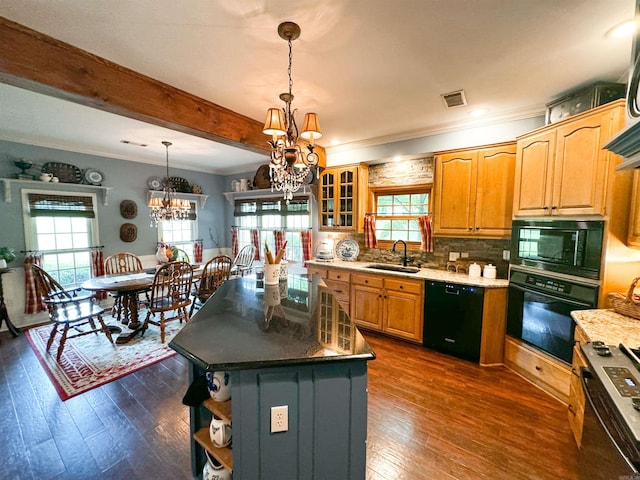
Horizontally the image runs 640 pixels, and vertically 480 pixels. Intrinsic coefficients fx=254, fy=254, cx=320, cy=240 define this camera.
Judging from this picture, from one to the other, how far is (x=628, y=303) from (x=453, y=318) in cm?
134

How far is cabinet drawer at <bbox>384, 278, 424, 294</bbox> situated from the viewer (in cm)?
306

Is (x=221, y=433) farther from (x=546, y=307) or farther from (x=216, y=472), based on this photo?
(x=546, y=307)

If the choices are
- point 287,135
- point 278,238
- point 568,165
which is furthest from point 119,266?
point 568,165

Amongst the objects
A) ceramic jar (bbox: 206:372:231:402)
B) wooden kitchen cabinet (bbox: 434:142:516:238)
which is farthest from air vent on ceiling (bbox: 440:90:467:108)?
ceramic jar (bbox: 206:372:231:402)

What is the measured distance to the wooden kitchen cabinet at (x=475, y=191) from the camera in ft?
9.11

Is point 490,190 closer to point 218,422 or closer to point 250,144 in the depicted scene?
point 250,144

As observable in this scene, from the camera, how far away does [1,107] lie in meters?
2.71

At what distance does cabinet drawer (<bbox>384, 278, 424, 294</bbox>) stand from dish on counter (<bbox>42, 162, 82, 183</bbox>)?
199 inches

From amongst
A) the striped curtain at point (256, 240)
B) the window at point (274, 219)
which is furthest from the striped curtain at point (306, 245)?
the striped curtain at point (256, 240)

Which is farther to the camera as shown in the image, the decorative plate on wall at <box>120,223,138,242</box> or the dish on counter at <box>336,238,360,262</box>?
the decorative plate on wall at <box>120,223,138,242</box>

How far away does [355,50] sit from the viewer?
5.76 ft

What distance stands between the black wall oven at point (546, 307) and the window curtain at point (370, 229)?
1.73 meters

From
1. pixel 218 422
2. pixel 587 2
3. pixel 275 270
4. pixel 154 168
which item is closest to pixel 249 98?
pixel 275 270

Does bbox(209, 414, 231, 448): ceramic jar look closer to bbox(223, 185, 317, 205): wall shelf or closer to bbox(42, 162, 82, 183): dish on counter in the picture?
bbox(223, 185, 317, 205): wall shelf
